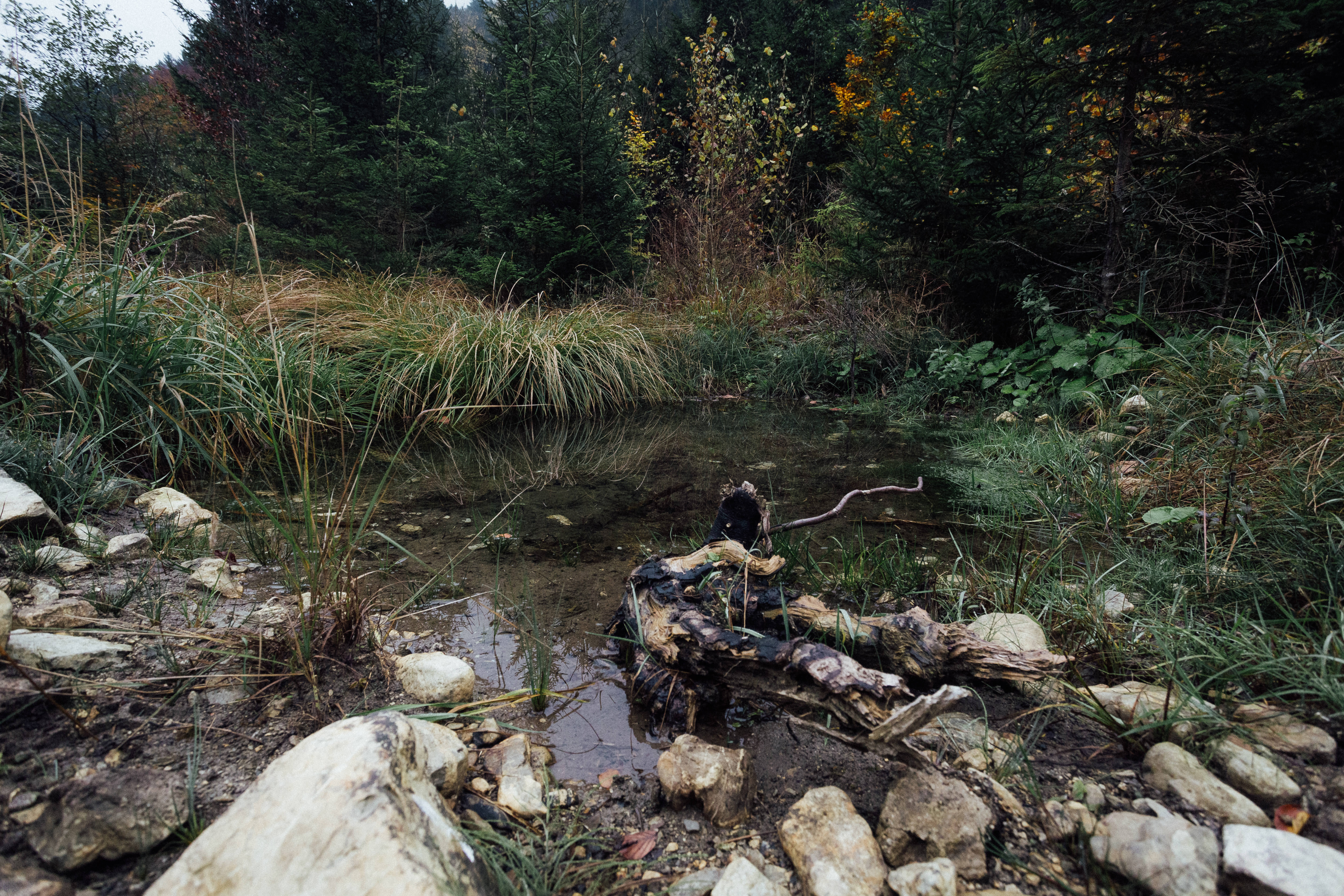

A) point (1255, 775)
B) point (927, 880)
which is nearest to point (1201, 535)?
point (1255, 775)

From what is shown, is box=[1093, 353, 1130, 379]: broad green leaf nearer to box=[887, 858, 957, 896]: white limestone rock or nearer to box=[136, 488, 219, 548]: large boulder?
box=[887, 858, 957, 896]: white limestone rock

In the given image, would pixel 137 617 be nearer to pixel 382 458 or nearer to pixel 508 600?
pixel 508 600

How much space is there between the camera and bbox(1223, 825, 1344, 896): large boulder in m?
0.74

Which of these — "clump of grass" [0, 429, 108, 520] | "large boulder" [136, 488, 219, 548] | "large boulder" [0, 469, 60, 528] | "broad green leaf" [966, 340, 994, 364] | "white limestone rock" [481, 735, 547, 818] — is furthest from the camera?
"broad green leaf" [966, 340, 994, 364]

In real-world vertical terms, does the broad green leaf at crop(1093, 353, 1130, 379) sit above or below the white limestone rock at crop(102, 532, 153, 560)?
above

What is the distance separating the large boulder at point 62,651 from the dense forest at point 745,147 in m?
1.93

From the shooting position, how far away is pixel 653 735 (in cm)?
133

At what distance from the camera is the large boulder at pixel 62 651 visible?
1.11m

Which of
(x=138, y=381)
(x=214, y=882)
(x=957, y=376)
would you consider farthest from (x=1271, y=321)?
(x=138, y=381)

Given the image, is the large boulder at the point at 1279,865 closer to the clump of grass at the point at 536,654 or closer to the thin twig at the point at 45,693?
the clump of grass at the point at 536,654

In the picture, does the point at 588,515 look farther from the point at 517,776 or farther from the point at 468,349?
the point at 468,349

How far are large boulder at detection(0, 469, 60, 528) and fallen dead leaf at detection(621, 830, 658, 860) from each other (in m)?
1.81

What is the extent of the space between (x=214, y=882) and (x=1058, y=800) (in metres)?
1.20

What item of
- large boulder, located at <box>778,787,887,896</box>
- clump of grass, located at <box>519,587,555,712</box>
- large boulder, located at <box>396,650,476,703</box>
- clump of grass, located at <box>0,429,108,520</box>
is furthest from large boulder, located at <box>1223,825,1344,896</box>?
clump of grass, located at <box>0,429,108,520</box>
